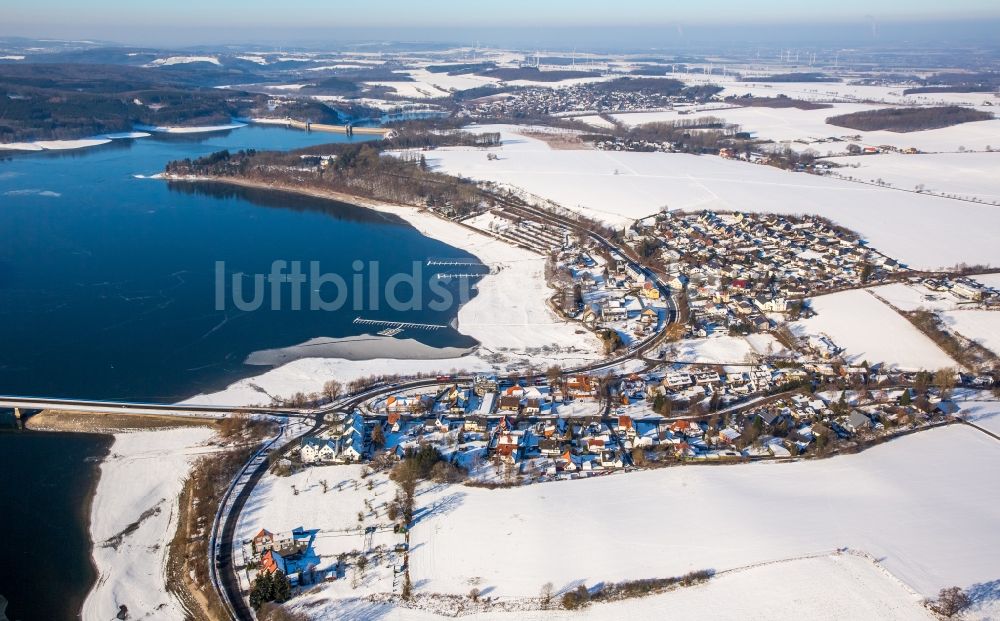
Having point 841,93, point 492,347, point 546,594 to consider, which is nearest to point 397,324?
point 492,347

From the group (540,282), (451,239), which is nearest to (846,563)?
(540,282)

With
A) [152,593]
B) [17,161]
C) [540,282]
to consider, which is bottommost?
[152,593]

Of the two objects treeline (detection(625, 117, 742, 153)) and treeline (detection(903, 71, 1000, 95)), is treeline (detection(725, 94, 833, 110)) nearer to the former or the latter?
treeline (detection(625, 117, 742, 153))

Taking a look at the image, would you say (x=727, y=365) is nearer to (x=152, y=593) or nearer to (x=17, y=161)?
(x=152, y=593)

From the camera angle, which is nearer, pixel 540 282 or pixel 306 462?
pixel 306 462

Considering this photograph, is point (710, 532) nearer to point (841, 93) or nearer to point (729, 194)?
point (729, 194)

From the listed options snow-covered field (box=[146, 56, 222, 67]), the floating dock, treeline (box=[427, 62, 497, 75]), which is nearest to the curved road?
the floating dock
